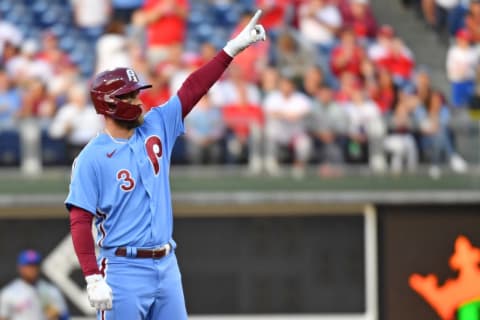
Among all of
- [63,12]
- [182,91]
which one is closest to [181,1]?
[63,12]

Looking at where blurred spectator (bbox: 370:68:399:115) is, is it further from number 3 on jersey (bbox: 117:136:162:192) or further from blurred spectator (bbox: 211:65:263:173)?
number 3 on jersey (bbox: 117:136:162:192)

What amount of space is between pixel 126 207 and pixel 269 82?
14.8 feet

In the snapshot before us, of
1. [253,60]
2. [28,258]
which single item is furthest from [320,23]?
[28,258]

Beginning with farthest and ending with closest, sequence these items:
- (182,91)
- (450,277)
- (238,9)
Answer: (238,9) → (450,277) → (182,91)

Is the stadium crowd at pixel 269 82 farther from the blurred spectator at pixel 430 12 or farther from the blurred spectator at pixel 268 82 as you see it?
the blurred spectator at pixel 430 12

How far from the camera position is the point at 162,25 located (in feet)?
35.0

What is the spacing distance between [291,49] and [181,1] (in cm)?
125

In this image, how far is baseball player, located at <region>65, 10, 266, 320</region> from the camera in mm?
5406

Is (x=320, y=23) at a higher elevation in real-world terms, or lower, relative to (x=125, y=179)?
higher

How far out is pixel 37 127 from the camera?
948 centimetres

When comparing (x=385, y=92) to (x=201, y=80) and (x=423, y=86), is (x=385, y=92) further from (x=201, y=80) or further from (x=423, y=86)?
(x=201, y=80)

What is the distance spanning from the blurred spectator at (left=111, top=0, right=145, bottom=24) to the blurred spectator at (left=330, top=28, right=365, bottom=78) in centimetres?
190

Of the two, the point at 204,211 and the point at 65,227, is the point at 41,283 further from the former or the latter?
the point at 204,211

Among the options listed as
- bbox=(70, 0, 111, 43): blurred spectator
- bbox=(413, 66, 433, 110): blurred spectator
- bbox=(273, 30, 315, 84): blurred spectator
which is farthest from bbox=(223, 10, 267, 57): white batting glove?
bbox=(70, 0, 111, 43): blurred spectator
